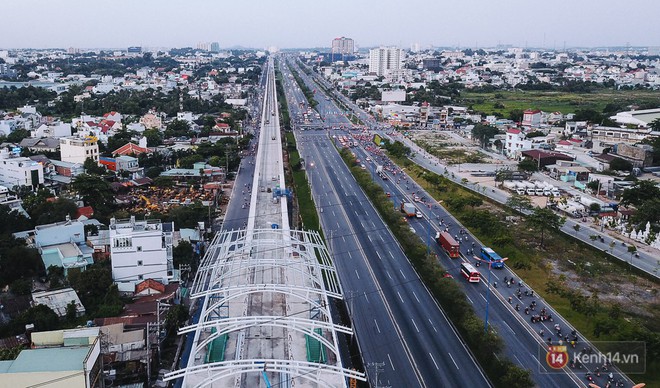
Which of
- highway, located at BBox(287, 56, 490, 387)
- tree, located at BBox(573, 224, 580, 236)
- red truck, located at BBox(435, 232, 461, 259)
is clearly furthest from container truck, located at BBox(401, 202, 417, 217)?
tree, located at BBox(573, 224, 580, 236)

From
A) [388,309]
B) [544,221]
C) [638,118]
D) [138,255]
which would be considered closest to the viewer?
[388,309]

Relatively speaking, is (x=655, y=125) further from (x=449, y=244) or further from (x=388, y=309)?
(x=388, y=309)

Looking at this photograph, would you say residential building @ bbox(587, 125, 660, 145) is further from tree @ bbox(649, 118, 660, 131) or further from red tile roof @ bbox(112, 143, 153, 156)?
red tile roof @ bbox(112, 143, 153, 156)

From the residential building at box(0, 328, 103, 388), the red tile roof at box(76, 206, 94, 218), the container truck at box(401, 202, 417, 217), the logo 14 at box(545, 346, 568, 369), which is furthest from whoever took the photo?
the container truck at box(401, 202, 417, 217)

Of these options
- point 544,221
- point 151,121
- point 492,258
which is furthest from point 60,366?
point 151,121

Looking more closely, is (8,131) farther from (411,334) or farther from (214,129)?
(411,334)

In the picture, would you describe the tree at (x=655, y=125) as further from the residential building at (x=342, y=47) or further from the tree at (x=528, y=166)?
the residential building at (x=342, y=47)

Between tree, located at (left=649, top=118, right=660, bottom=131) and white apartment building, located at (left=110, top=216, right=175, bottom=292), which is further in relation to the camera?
tree, located at (left=649, top=118, right=660, bottom=131)
